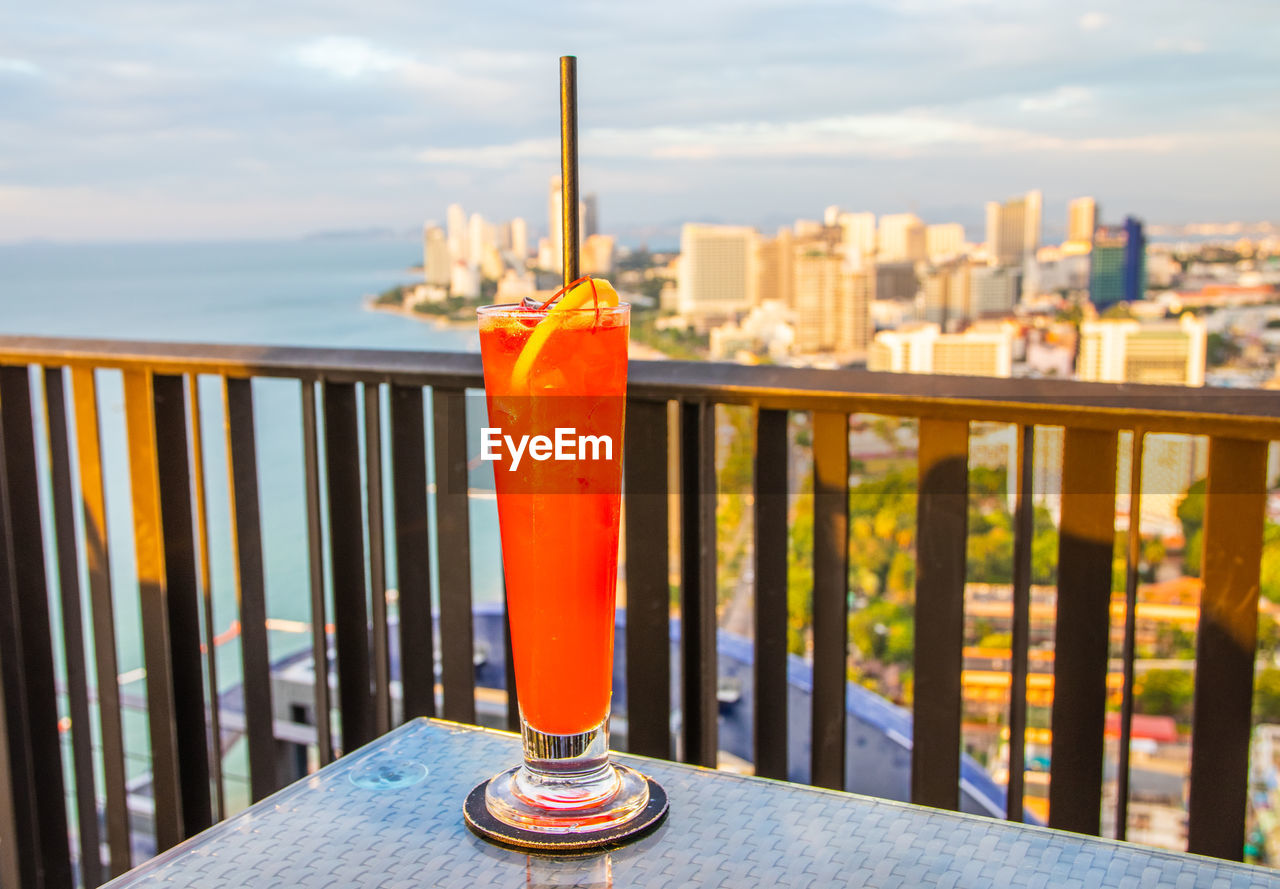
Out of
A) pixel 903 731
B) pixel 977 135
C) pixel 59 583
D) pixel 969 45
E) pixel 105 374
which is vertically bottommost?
pixel 903 731

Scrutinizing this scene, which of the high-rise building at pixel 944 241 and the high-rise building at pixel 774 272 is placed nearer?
the high-rise building at pixel 774 272

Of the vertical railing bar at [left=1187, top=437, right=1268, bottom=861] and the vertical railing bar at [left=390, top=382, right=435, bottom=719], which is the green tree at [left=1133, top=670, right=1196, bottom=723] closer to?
the vertical railing bar at [left=1187, top=437, right=1268, bottom=861]

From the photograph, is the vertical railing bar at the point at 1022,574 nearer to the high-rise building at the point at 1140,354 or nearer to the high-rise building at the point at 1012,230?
the high-rise building at the point at 1140,354

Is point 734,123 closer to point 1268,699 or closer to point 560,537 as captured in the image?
point 1268,699

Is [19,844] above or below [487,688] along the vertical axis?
above

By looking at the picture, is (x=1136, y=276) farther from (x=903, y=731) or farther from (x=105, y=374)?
(x=105, y=374)

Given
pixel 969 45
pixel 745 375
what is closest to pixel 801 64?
pixel 969 45

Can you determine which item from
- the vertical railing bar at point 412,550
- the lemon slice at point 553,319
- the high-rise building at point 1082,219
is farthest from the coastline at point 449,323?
the high-rise building at point 1082,219
